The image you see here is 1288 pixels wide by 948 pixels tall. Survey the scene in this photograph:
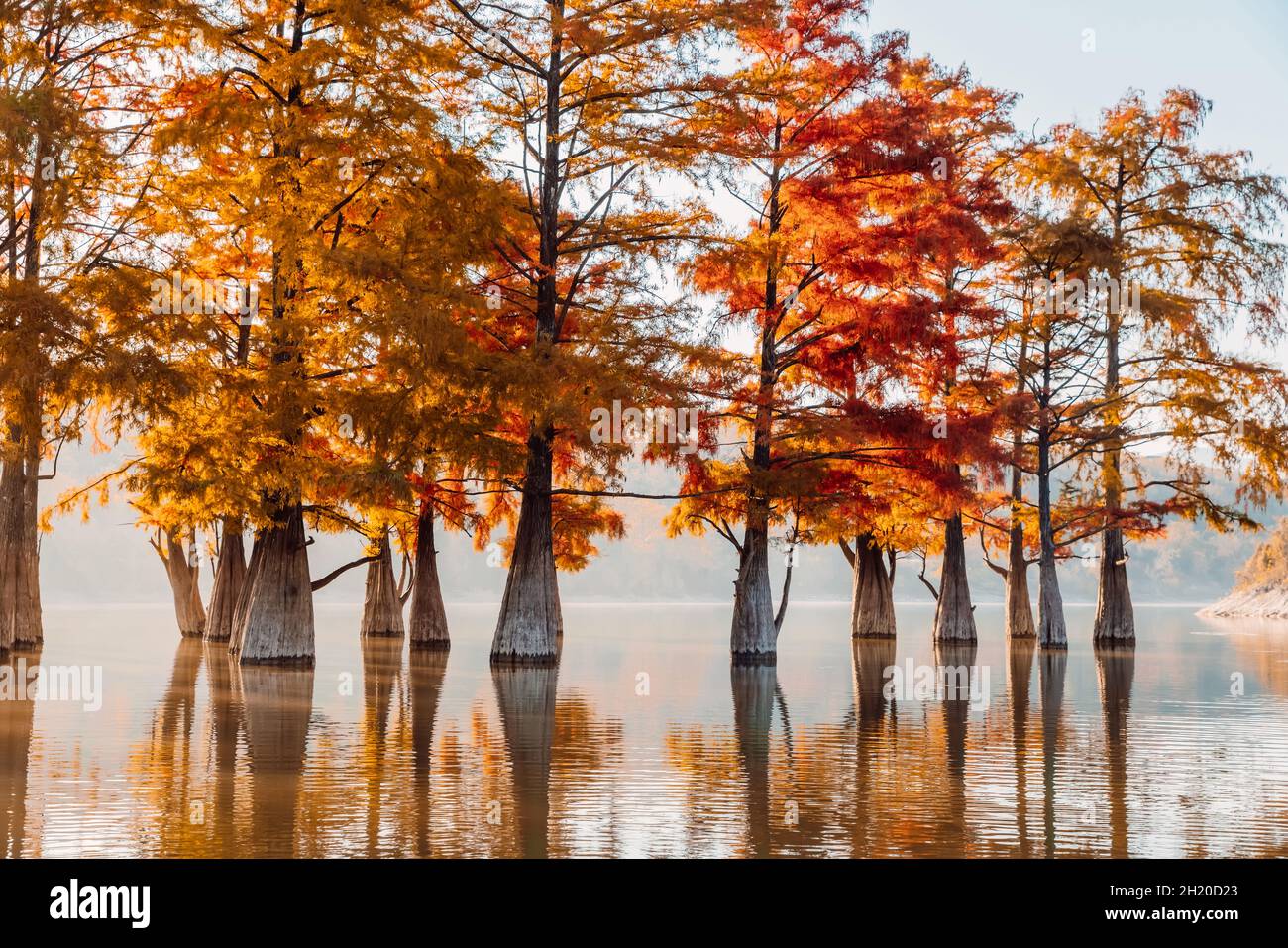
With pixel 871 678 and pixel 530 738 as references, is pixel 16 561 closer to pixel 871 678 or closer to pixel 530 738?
pixel 871 678

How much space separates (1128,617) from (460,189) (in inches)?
882

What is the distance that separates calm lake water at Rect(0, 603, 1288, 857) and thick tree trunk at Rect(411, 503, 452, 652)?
28.2 feet

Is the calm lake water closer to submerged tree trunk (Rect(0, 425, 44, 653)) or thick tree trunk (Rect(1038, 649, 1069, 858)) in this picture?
thick tree trunk (Rect(1038, 649, 1069, 858))

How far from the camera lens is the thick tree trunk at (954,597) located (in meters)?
36.7

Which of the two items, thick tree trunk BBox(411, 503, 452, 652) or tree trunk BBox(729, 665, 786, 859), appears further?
thick tree trunk BBox(411, 503, 452, 652)

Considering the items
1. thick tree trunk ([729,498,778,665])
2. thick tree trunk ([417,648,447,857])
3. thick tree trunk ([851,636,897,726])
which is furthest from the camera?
thick tree trunk ([729,498,778,665])

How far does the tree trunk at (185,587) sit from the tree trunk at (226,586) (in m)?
4.26

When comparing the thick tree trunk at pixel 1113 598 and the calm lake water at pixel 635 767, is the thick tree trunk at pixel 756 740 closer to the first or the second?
the calm lake water at pixel 635 767

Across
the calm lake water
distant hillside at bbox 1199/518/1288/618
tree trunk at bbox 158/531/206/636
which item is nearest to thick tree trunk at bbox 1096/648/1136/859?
the calm lake water

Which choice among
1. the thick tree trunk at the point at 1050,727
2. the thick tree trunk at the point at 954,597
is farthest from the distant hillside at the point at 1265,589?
the thick tree trunk at the point at 1050,727

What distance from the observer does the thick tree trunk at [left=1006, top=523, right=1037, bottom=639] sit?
3803 centimetres
